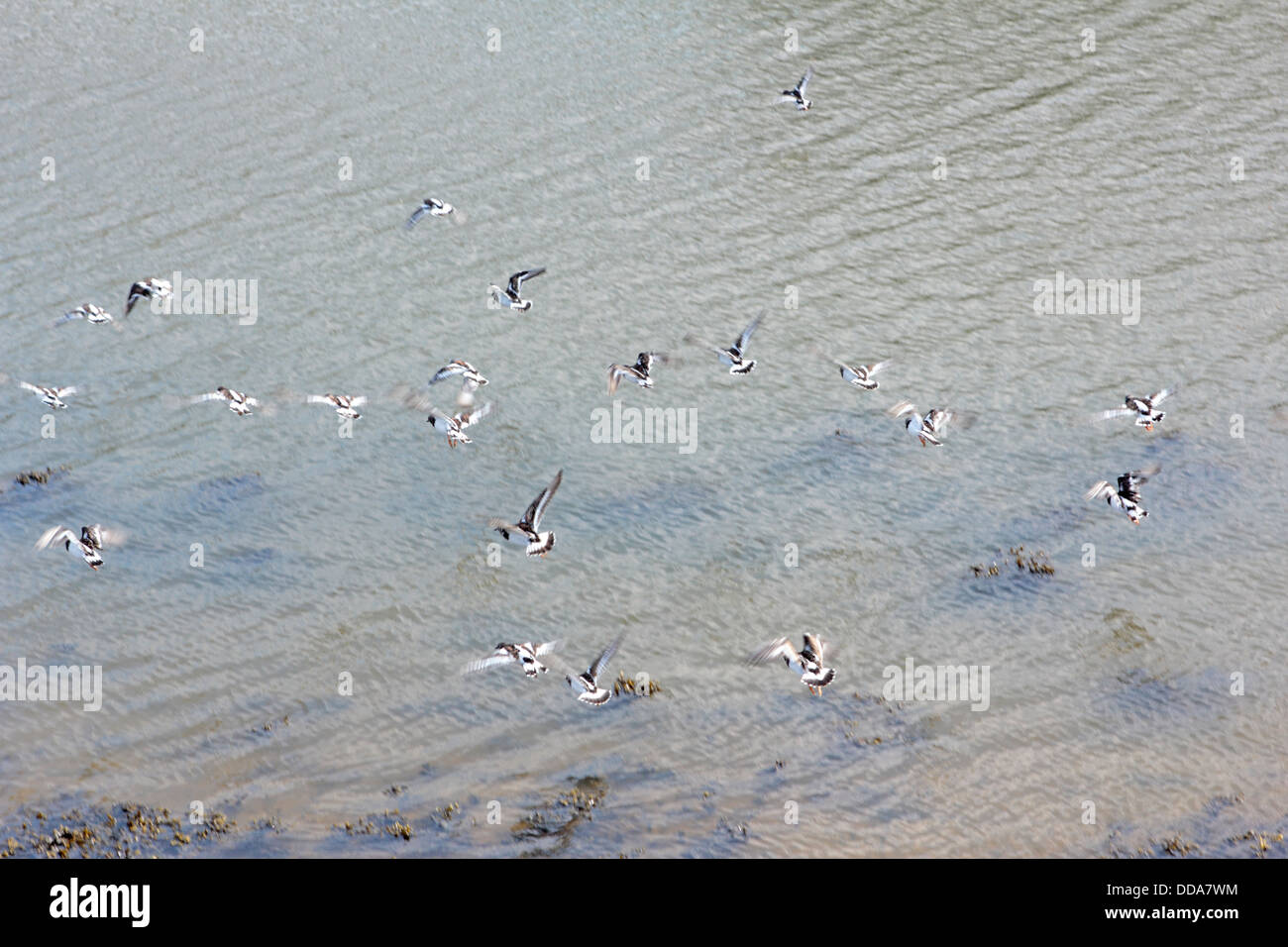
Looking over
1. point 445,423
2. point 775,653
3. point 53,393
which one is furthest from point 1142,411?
point 53,393

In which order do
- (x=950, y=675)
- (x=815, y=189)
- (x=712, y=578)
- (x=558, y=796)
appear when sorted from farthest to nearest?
(x=815, y=189) < (x=712, y=578) < (x=950, y=675) < (x=558, y=796)

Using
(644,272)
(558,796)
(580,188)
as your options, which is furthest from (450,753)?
(580,188)

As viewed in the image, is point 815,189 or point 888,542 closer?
point 888,542

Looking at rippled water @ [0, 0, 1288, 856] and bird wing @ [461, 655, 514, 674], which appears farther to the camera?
bird wing @ [461, 655, 514, 674]

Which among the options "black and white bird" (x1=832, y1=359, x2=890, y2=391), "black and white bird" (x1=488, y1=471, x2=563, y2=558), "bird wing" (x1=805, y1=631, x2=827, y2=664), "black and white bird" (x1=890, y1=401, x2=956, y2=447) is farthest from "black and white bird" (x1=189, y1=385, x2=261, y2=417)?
"black and white bird" (x1=890, y1=401, x2=956, y2=447)

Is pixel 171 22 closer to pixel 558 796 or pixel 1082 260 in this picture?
pixel 1082 260

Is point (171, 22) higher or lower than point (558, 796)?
higher

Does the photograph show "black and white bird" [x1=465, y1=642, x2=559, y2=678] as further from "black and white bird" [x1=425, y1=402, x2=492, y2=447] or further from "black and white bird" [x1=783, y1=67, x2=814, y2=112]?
"black and white bird" [x1=783, y1=67, x2=814, y2=112]
